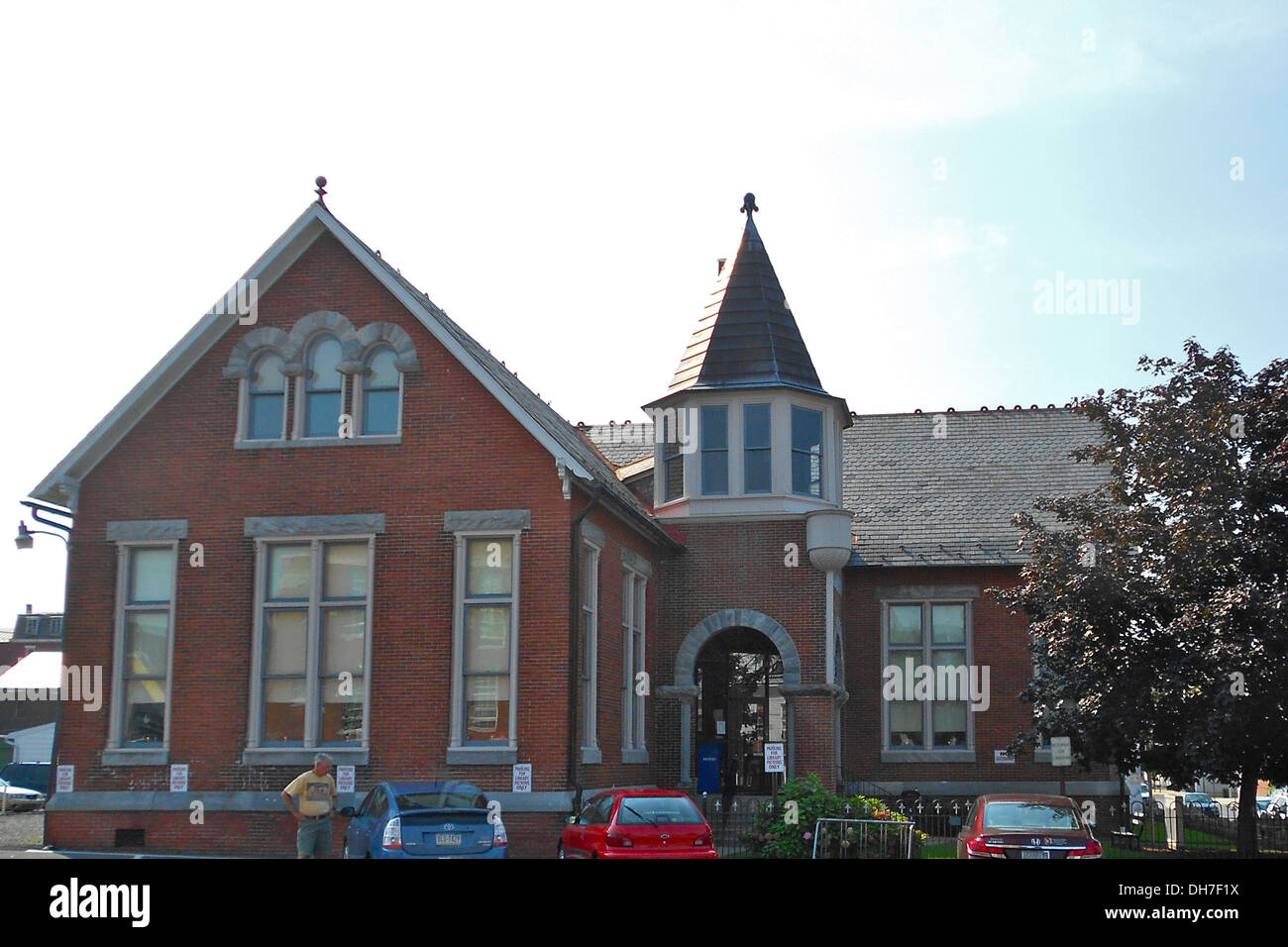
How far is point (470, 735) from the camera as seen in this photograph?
2273cm

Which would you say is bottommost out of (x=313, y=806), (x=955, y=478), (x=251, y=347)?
(x=313, y=806)

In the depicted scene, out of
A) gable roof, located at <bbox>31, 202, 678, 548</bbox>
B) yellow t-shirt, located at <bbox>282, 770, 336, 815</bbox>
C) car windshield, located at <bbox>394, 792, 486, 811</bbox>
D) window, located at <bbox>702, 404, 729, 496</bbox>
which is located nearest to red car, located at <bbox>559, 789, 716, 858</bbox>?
car windshield, located at <bbox>394, 792, 486, 811</bbox>

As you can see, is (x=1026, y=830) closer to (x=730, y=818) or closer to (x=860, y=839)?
(x=860, y=839)

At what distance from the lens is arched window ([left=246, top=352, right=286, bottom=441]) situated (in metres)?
24.5

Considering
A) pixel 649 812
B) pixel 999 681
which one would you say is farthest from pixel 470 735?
pixel 999 681

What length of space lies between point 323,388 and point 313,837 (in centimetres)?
879

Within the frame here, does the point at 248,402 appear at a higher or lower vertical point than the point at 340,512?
higher

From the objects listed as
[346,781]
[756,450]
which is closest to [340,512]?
[346,781]

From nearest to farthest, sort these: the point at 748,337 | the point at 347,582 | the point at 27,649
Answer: the point at 347,582, the point at 748,337, the point at 27,649

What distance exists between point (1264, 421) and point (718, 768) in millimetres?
12886

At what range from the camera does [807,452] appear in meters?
29.8
